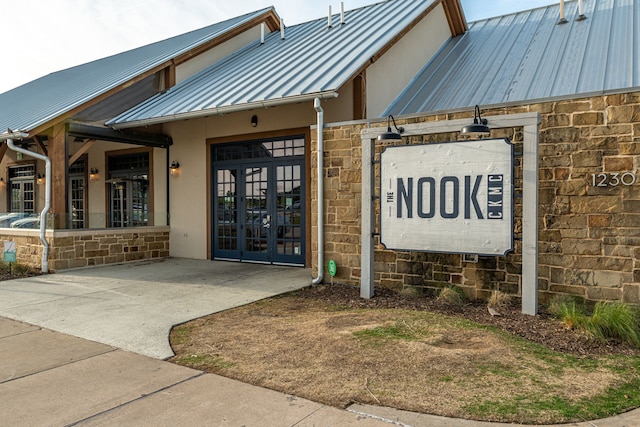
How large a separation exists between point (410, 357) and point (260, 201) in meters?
7.37

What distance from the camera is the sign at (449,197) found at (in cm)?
612

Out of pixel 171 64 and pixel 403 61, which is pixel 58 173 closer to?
pixel 171 64

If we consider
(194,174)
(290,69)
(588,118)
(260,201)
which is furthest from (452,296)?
(194,174)

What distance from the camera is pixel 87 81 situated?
45.4 feet

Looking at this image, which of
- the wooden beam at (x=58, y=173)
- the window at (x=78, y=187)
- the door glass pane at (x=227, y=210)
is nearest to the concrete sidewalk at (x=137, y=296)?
the door glass pane at (x=227, y=210)

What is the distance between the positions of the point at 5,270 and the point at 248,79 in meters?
6.70

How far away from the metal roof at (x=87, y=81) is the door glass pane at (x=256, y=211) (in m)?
3.86

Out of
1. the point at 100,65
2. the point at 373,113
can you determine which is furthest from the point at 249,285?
the point at 100,65

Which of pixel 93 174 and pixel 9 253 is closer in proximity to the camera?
pixel 9 253

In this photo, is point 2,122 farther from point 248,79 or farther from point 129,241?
point 248,79

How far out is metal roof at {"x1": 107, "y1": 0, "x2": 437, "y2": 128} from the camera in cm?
878

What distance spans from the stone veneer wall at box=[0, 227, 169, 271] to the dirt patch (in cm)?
569

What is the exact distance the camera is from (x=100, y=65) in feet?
54.6

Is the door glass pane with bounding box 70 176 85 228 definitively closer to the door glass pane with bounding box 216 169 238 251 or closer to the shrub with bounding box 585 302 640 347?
the door glass pane with bounding box 216 169 238 251
